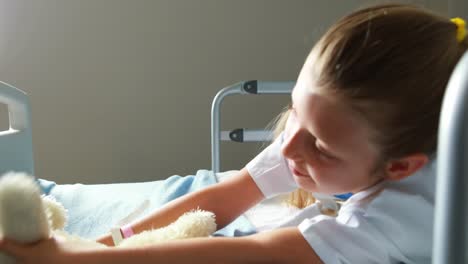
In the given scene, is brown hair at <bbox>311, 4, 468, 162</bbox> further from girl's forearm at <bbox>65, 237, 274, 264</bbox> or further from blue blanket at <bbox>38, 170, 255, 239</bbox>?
blue blanket at <bbox>38, 170, 255, 239</bbox>

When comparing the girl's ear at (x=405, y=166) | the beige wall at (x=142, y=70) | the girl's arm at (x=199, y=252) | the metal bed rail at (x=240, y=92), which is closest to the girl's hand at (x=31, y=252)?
the girl's arm at (x=199, y=252)

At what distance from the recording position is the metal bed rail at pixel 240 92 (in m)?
1.28

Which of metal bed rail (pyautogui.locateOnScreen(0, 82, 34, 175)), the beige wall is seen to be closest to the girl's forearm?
metal bed rail (pyautogui.locateOnScreen(0, 82, 34, 175))

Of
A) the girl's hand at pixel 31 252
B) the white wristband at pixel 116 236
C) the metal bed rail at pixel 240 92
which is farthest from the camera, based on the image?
the metal bed rail at pixel 240 92

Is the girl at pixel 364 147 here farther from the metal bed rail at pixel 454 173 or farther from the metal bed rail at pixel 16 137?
the metal bed rail at pixel 16 137

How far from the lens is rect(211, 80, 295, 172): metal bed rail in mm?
1280

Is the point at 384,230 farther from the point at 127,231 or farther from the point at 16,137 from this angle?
the point at 16,137

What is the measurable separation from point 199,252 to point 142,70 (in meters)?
1.52

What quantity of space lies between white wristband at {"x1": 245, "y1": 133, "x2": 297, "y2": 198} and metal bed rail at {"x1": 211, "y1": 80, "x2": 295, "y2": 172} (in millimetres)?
529

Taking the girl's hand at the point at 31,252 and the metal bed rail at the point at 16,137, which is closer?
the girl's hand at the point at 31,252

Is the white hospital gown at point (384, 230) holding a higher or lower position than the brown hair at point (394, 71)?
lower

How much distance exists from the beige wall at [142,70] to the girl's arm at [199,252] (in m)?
1.49

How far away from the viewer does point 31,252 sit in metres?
0.44

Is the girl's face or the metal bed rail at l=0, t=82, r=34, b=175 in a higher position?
the girl's face
